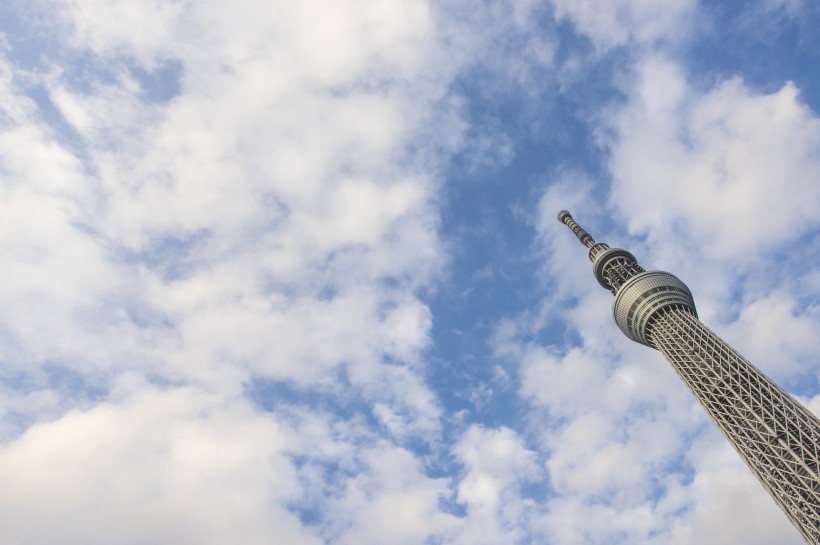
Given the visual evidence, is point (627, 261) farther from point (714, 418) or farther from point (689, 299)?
point (714, 418)

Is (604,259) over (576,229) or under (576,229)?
under

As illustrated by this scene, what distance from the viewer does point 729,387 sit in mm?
80500

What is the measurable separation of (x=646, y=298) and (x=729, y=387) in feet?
70.5

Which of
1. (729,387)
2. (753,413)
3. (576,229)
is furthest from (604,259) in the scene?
(753,413)

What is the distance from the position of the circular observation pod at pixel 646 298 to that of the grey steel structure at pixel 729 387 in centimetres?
16

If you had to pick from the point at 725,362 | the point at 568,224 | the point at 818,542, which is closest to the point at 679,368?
the point at 725,362

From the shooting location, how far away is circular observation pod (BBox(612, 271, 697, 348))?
96375 millimetres

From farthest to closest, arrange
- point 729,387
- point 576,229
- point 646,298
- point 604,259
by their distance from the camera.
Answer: point 576,229 < point 604,259 < point 646,298 < point 729,387

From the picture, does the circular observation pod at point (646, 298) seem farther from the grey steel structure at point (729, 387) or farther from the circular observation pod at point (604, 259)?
the circular observation pod at point (604, 259)

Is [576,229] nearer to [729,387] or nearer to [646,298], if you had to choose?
[646,298]

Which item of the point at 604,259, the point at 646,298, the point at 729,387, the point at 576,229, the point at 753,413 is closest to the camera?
the point at 753,413

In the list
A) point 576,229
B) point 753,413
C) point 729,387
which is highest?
point 576,229

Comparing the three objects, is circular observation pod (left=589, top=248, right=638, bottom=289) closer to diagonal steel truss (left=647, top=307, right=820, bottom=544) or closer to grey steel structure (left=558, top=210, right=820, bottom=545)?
grey steel structure (left=558, top=210, right=820, bottom=545)

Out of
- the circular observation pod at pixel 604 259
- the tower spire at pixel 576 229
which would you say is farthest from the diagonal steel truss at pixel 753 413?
the tower spire at pixel 576 229
